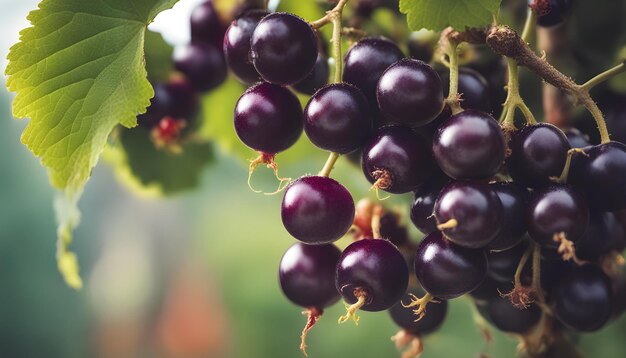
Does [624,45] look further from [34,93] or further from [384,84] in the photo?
[34,93]

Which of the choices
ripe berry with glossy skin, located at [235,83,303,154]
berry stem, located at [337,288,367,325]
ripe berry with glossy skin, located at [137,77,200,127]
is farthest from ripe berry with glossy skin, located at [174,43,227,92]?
berry stem, located at [337,288,367,325]

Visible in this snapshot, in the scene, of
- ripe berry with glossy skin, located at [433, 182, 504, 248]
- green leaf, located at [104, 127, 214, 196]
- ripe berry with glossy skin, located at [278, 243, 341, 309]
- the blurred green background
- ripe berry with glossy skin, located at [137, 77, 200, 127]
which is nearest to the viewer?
ripe berry with glossy skin, located at [433, 182, 504, 248]

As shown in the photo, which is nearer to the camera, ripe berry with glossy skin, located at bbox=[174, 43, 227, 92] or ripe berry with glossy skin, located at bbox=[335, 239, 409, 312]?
Result: ripe berry with glossy skin, located at bbox=[335, 239, 409, 312]

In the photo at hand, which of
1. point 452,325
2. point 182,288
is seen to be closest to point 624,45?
point 452,325

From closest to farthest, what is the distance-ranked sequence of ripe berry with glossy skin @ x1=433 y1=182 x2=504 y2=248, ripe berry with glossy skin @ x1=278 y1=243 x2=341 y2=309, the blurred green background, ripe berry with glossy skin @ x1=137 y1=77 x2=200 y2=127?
ripe berry with glossy skin @ x1=433 y1=182 x2=504 y2=248
ripe berry with glossy skin @ x1=278 y1=243 x2=341 y2=309
ripe berry with glossy skin @ x1=137 y1=77 x2=200 y2=127
the blurred green background

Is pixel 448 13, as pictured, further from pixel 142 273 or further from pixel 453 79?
pixel 142 273

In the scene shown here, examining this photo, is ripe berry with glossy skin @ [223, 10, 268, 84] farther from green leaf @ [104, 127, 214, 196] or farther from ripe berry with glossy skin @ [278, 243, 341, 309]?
green leaf @ [104, 127, 214, 196]

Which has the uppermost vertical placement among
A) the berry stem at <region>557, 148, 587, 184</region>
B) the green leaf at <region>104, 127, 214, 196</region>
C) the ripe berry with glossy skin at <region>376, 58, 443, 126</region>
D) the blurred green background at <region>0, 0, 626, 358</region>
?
the ripe berry with glossy skin at <region>376, 58, 443, 126</region>

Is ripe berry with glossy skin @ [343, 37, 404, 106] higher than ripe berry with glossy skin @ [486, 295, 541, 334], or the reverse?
ripe berry with glossy skin @ [343, 37, 404, 106]
